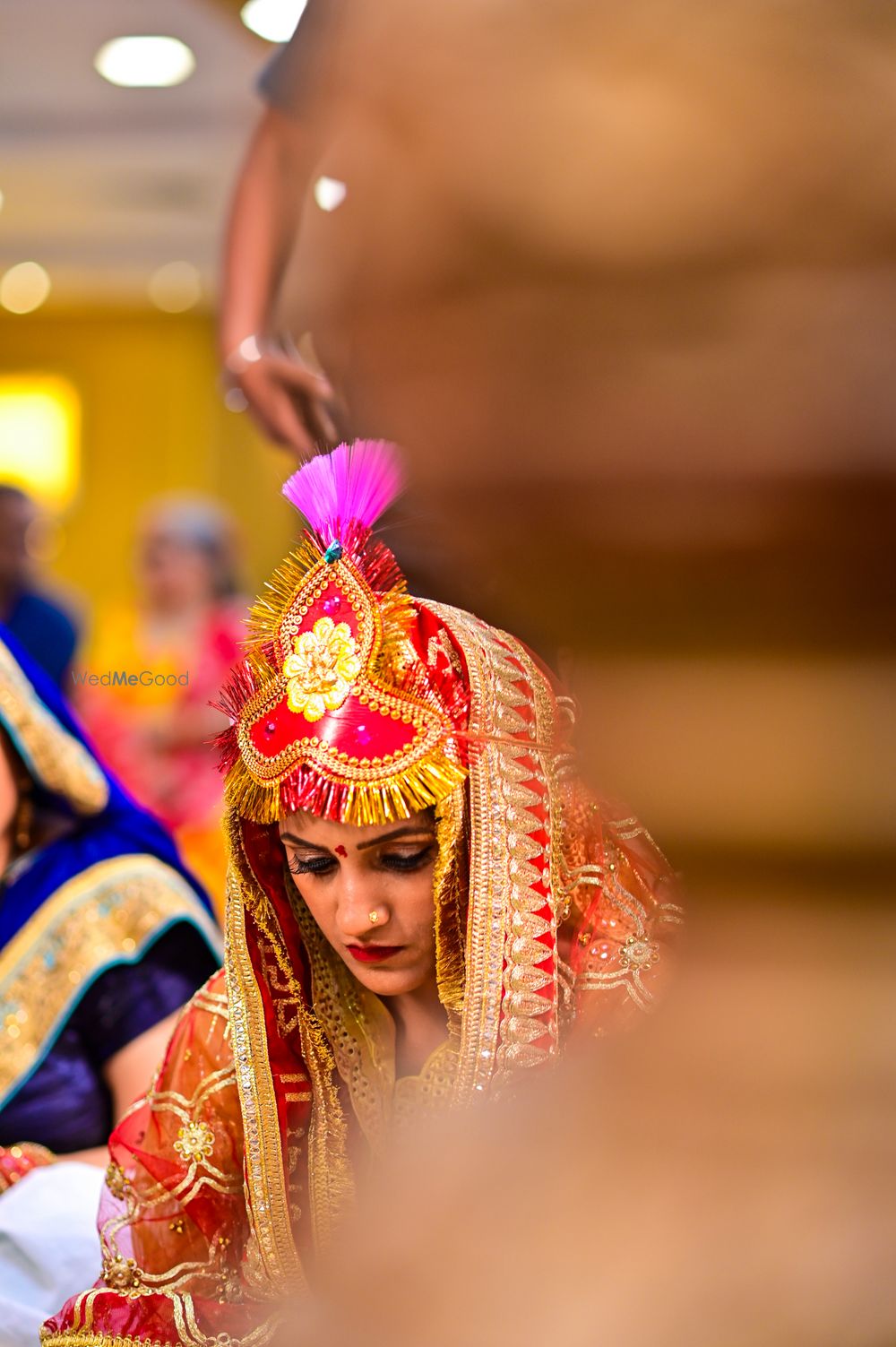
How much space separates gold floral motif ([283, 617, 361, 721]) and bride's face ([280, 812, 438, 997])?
0.10m

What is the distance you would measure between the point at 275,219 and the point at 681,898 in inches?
38.2

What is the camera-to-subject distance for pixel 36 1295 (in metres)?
1.56

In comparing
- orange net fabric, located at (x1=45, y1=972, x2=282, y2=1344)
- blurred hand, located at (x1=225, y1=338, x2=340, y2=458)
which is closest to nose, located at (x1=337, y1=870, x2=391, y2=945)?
orange net fabric, located at (x1=45, y1=972, x2=282, y2=1344)

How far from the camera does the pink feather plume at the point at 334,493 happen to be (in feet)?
3.64

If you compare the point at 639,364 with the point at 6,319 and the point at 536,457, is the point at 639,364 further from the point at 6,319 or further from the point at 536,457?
the point at 6,319

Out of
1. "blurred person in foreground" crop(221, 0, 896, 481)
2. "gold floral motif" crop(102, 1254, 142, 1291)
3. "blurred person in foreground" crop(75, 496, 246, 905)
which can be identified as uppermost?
"blurred person in foreground" crop(75, 496, 246, 905)

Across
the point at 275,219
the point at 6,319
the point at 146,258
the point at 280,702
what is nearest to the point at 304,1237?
the point at 280,702

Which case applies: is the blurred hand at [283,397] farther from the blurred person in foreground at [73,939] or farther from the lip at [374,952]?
the blurred person in foreground at [73,939]

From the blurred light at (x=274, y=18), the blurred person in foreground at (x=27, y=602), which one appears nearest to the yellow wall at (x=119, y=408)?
the blurred person in foreground at (x=27, y=602)

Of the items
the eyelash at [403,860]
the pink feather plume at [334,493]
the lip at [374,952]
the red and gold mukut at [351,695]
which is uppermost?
the pink feather plume at [334,493]

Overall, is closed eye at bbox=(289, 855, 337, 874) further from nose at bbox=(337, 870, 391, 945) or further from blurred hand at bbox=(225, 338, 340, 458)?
blurred hand at bbox=(225, 338, 340, 458)

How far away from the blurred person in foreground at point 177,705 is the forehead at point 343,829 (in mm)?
1024

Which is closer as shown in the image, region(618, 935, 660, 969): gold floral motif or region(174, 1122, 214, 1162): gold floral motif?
region(618, 935, 660, 969): gold floral motif

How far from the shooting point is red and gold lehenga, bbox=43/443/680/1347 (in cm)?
117
